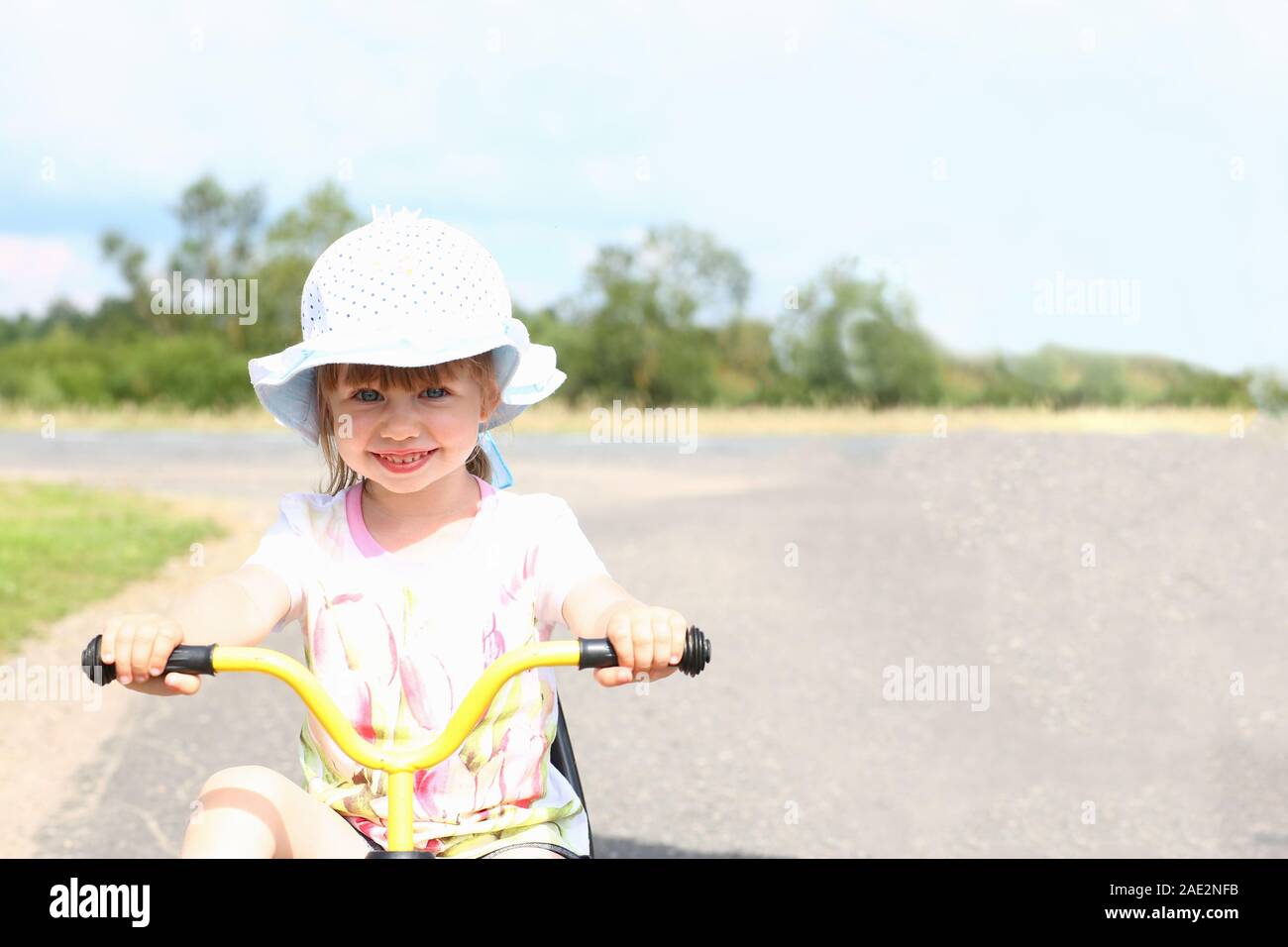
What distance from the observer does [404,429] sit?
2.48m

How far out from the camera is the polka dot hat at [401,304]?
2.42 metres

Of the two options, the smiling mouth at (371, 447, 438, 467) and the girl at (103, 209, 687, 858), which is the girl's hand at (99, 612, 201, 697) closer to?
the girl at (103, 209, 687, 858)

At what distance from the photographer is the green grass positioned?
845 cm

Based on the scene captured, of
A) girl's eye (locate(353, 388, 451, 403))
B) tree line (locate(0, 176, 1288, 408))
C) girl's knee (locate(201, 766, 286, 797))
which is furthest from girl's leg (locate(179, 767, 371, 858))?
tree line (locate(0, 176, 1288, 408))

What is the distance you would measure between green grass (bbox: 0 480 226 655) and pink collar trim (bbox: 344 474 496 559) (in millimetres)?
5301

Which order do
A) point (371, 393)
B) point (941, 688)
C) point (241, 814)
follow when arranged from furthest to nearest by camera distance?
1. point (941, 688)
2. point (371, 393)
3. point (241, 814)

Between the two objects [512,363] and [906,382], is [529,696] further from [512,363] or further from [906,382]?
[906,382]

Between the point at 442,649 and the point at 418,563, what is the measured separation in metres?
0.18

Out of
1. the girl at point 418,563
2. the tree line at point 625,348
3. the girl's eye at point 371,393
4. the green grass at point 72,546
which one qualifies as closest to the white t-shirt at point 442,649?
the girl at point 418,563

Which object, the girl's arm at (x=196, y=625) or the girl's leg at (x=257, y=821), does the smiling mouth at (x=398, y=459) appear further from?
the girl's leg at (x=257, y=821)

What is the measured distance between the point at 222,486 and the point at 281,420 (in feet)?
45.2

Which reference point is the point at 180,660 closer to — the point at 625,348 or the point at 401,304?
the point at 401,304

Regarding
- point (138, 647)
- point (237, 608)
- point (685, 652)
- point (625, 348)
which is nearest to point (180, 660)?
point (138, 647)
